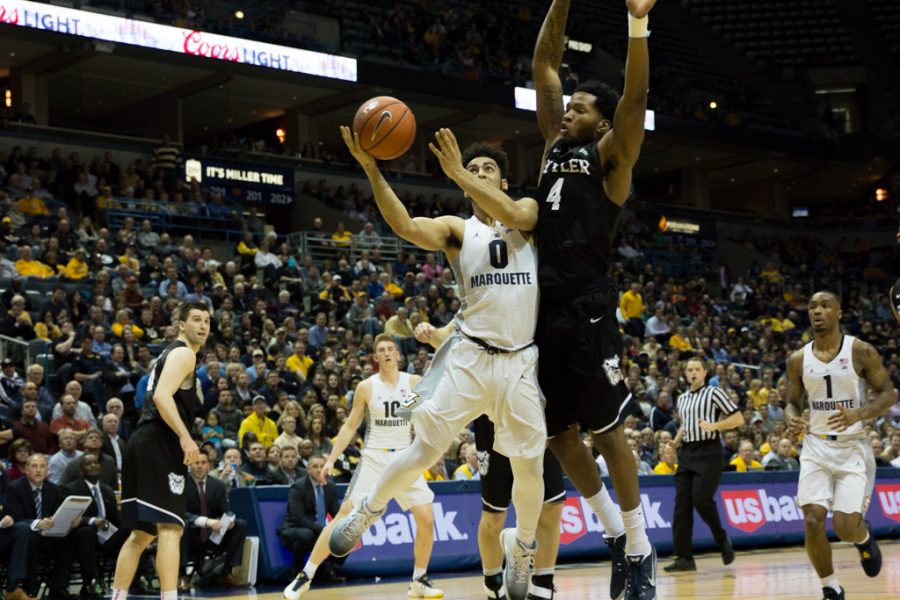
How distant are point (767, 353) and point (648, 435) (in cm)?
1080

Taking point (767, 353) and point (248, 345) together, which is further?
point (767, 353)

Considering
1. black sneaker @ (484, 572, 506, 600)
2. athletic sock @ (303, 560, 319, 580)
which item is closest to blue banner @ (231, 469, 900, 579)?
athletic sock @ (303, 560, 319, 580)

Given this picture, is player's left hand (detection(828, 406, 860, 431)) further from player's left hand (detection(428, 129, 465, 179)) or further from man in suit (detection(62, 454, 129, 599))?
man in suit (detection(62, 454, 129, 599))

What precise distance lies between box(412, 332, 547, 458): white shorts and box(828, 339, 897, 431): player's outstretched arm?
330 centimetres

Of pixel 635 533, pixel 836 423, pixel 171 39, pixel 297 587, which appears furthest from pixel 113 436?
pixel 171 39

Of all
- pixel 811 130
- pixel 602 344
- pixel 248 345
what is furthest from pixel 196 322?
pixel 811 130

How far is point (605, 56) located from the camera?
3619 cm

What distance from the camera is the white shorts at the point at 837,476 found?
8.55 m

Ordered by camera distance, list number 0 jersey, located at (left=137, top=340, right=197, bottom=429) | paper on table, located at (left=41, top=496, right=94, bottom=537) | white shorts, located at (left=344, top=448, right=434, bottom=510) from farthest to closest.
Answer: paper on table, located at (left=41, top=496, right=94, bottom=537) → white shorts, located at (left=344, top=448, right=434, bottom=510) → number 0 jersey, located at (left=137, top=340, right=197, bottom=429)

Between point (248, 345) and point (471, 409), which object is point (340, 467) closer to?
point (248, 345)

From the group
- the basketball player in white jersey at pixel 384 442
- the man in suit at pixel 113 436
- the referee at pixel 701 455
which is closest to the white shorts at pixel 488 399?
the basketball player in white jersey at pixel 384 442

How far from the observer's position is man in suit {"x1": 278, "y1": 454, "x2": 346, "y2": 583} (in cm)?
1199

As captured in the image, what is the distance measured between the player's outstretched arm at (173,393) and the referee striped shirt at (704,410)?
6.93 meters

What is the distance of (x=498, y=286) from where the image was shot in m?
6.09
